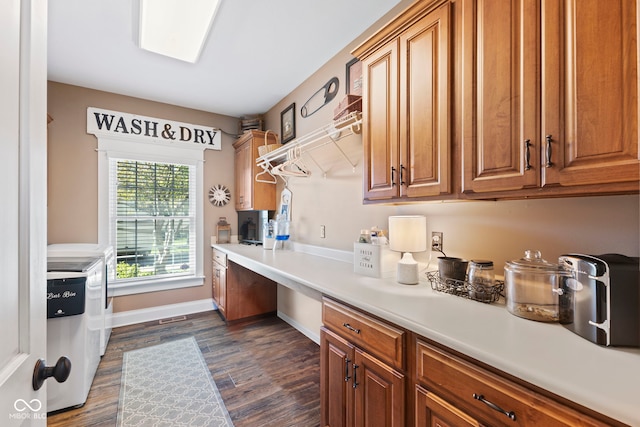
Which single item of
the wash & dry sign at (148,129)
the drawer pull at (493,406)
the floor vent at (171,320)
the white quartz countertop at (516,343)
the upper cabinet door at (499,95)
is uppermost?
the wash & dry sign at (148,129)

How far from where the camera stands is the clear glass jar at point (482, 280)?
124 centimetres

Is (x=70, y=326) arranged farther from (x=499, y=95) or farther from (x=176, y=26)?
(x=499, y=95)

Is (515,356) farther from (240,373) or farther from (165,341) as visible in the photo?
(165,341)

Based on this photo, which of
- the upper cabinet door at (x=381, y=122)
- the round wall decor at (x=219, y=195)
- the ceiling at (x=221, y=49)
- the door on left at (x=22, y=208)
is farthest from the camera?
the round wall decor at (x=219, y=195)

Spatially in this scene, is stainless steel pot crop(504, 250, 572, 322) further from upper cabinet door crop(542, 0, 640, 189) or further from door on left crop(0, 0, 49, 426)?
door on left crop(0, 0, 49, 426)

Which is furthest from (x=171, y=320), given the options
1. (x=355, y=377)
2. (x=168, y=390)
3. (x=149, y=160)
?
(x=355, y=377)

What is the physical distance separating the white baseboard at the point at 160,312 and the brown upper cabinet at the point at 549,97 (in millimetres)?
3641

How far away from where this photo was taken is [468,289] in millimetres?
1302

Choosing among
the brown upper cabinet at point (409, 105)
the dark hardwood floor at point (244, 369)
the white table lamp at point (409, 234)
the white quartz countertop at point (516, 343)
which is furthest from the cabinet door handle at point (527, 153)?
the dark hardwood floor at point (244, 369)

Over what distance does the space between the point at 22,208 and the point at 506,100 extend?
151cm

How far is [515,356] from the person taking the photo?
782 millimetres

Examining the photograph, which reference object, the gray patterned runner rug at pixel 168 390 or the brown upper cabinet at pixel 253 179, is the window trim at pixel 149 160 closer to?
the brown upper cabinet at pixel 253 179

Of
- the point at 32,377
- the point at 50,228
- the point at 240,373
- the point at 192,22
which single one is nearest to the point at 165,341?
the point at 240,373

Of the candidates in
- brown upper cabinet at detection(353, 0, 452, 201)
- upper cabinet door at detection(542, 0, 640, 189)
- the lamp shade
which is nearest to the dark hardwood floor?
the lamp shade
